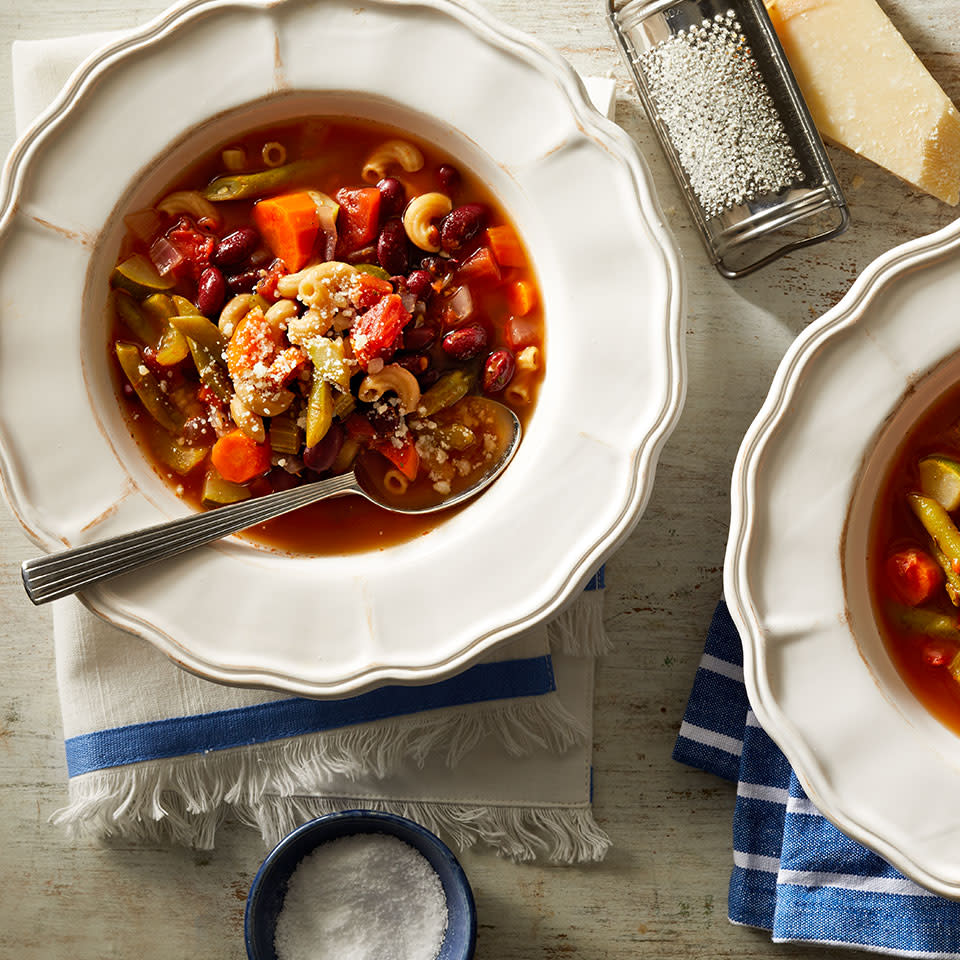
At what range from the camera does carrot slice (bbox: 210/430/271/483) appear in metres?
2.29

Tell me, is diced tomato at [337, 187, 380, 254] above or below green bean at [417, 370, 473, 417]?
above

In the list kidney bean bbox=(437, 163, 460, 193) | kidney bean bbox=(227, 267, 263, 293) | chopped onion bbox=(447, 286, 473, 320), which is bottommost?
chopped onion bbox=(447, 286, 473, 320)

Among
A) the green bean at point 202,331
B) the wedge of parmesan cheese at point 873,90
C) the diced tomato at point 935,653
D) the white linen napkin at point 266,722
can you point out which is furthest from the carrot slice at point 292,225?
the diced tomato at point 935,653

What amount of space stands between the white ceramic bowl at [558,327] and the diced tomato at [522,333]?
5.5 inches

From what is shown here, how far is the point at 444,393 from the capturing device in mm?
2344

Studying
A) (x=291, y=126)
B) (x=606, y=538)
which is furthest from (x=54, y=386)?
(x=606, y=538)

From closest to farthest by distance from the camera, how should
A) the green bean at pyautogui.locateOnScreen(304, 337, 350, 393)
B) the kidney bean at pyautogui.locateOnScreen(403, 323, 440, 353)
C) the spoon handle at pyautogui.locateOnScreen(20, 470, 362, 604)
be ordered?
the spoon handle at pyautogui.locateOnScreen(20, 470, 362, 604) → the green bean at pyautogui.locateOnScreen(304, 337, 350, 393) → the kidney bean at pyautogui.locateOnScreen(403, 323, 440, 353)

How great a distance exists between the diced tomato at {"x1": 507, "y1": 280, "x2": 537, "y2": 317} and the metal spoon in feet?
0.83

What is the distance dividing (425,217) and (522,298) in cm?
32

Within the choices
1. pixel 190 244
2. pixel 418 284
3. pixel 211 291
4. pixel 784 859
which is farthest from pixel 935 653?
pixel 190 244

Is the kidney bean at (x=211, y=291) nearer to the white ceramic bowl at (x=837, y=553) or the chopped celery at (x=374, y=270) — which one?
the chopped celery at (x=374, y=270)

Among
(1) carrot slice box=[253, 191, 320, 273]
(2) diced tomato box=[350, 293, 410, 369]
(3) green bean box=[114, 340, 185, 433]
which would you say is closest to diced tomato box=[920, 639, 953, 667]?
(2) diced tomato box=[350, 293, 410, 369]

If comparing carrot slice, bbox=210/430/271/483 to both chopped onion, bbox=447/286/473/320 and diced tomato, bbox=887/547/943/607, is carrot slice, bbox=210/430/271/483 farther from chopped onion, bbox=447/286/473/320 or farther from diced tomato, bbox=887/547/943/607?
diced tomato, bbox=887/547/943/607

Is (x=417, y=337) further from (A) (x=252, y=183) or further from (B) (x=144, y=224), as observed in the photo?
(B) (x=144, y=224)
